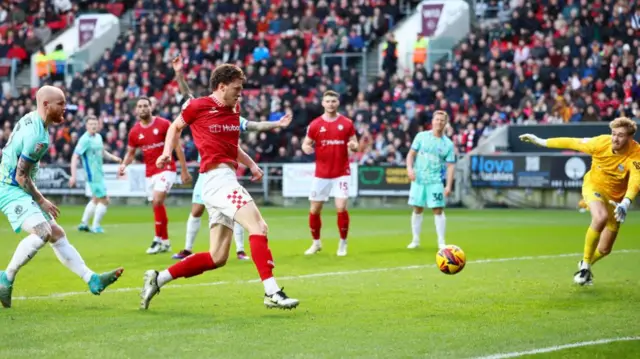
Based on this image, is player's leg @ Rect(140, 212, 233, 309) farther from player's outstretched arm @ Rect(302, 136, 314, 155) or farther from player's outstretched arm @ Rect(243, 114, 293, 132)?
player's outstretched arm @ Rect(302, 136, 314, 155)

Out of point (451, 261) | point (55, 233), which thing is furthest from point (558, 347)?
point (55, 233)

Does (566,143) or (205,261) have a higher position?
(566,143)

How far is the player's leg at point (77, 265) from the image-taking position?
10672 mm

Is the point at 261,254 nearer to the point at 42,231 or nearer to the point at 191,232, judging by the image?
the point at 42,231

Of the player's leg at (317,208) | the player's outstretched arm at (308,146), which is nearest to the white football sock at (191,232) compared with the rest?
the player's leg at (317,208)

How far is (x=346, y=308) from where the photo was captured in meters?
10.4

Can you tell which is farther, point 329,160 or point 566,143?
point 329,160

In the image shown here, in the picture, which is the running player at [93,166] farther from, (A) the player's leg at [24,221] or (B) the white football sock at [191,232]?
(A) the player's leg at [24,221]

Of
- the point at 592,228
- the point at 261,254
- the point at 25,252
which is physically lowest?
the point at 592,228

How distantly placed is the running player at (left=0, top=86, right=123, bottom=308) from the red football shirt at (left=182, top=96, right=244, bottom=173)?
4.25 ft

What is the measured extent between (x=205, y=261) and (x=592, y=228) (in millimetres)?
4939

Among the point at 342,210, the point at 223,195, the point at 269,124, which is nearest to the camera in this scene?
the point at 223,195

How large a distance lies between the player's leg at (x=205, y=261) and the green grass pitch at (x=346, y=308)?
244 millimetres

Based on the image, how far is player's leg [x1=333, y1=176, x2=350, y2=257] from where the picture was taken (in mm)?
17000
